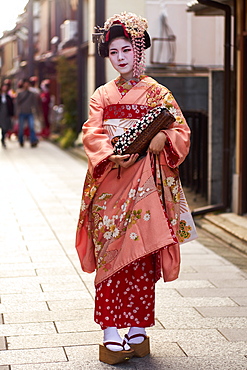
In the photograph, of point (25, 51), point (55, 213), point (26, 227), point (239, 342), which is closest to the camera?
point (239, 342)

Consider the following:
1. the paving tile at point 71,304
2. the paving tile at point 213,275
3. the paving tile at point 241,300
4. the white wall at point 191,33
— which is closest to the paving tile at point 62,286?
the paving tile at point 71,304

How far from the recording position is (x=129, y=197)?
4516 millimetres

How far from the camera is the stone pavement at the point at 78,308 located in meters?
4.60

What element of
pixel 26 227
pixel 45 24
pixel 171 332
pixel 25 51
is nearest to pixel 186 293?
pixel 171 332

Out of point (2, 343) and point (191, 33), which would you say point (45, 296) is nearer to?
point (2, 343)

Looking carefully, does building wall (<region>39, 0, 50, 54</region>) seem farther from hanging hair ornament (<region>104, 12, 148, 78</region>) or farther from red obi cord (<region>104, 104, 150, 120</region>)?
red obi cord (<region>104, 104, 150, 120</region>)

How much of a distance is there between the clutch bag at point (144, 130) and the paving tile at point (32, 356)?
1296 millimetres

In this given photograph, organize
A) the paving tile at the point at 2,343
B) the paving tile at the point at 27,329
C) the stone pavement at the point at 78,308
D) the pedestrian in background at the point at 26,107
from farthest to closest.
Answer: the pedestrian in background at the point at 26,107, the paving tile at the point at 27,329, the paving tile at the point at 2,343, the stone pavement at the point at 78,308

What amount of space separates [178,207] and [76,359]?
1.11m

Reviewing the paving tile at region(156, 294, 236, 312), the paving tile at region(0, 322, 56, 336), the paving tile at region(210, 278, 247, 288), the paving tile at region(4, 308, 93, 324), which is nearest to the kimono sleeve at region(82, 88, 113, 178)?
the paving tile at region(0, 322, 56, 336)

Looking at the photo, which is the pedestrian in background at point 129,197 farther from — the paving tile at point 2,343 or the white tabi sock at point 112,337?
the paving tile at point 2,343

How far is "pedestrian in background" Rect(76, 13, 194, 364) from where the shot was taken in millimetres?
4488

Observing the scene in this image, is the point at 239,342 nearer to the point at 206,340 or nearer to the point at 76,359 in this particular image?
the point at 206,340

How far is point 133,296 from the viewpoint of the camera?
15.1ft
